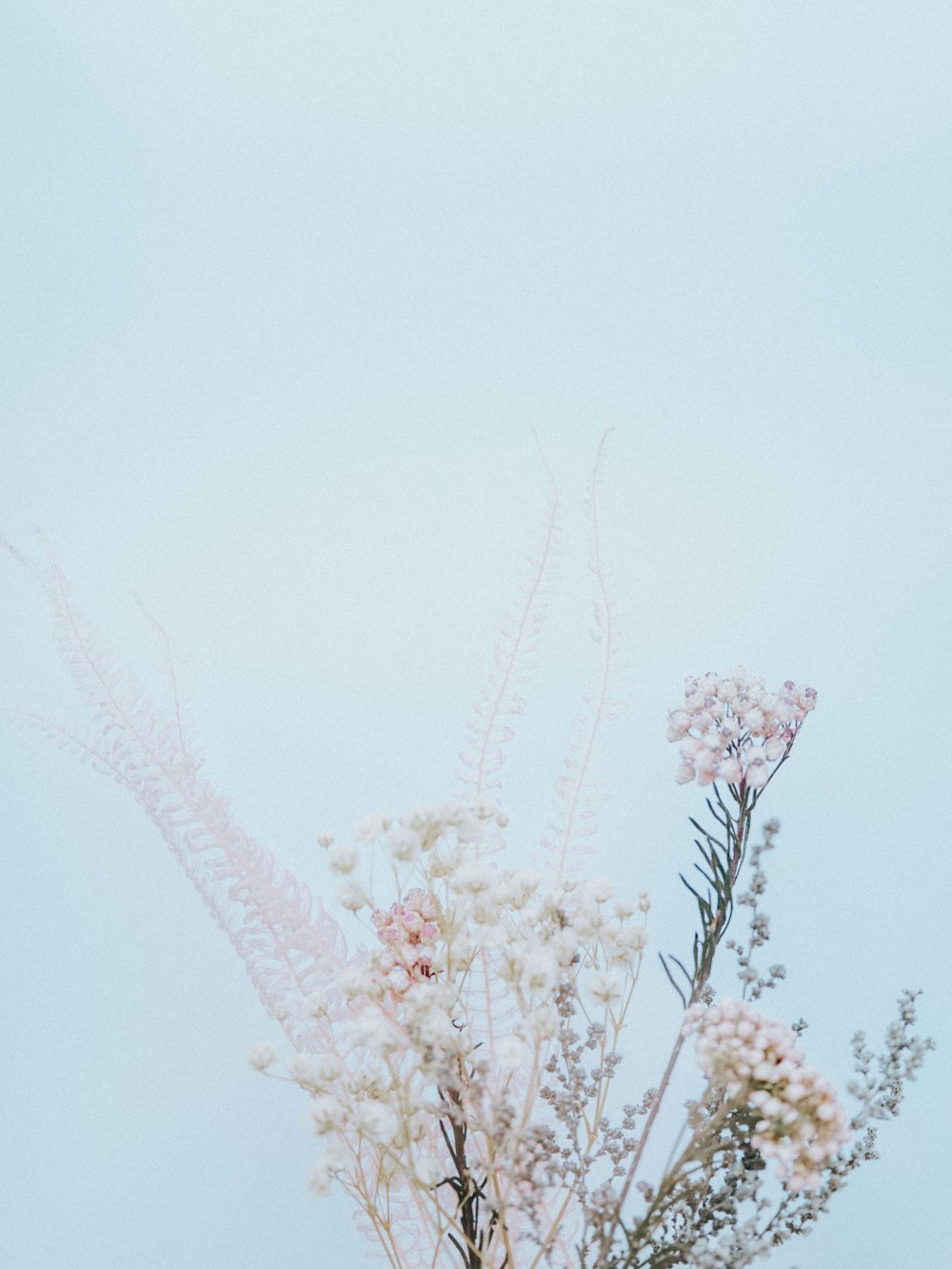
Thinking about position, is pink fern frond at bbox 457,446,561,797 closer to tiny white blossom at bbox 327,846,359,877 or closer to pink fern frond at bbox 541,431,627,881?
pink fern frond at bbox 541,431,627,881

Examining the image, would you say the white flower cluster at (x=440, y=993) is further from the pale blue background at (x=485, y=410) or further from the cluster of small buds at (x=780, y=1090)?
the pale blue background at (x=485, y=410)

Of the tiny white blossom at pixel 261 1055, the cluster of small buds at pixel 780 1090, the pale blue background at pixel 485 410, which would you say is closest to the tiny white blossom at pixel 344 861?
the tiny white blossom at pixel 261 1055

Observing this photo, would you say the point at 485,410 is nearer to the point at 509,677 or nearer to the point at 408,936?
the point at 509,677

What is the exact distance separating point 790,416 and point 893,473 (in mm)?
130

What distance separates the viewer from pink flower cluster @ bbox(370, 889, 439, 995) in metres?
0.79

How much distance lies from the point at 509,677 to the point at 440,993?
284 millimetres

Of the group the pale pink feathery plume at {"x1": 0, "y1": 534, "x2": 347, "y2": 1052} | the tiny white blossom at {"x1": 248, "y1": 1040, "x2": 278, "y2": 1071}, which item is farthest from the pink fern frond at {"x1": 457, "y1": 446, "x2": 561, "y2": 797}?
the tiny white blossom at {"x1": 248, "y1": 1040, "x2": 278, "y2": 1071}

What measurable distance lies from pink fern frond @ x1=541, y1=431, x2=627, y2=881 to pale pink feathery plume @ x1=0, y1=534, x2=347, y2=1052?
0.19 metres

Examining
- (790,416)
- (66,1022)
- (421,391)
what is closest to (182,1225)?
(66,1022)

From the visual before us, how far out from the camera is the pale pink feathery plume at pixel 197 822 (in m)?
0.85

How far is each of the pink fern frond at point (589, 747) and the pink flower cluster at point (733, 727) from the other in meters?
0.08

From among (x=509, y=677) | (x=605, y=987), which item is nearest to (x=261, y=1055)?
(x=605, y=987)

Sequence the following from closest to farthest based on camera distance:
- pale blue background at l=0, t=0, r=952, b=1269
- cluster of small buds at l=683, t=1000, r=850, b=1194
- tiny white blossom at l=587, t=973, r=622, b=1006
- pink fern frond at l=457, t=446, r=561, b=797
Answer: cluster of small buds at l=683, t=1000, r=850, b=1194 < tiny white blossom at l=587, t=973, r=622, b=1006 < pink fern frond at l=457, t=446, r=561, b=797 < pale blue background at l=0, t=0, r=952, b=1269

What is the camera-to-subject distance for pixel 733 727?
0.85 meters
